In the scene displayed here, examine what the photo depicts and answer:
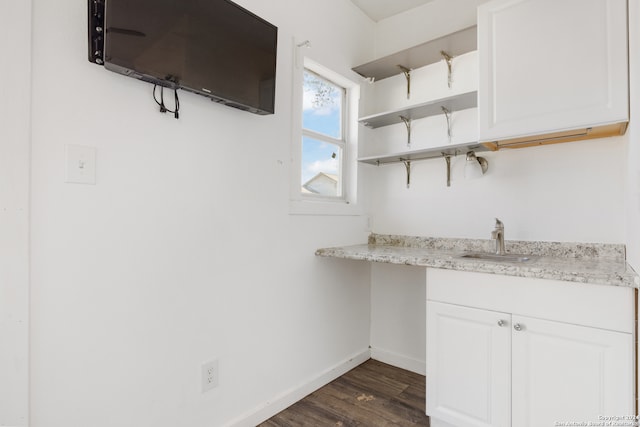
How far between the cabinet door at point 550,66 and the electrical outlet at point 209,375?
1722mm

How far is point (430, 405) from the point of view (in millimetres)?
1686

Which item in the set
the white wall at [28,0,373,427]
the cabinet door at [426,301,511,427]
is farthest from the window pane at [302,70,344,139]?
the cabinet door at [426,301,511,427]

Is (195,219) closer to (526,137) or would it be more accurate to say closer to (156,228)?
(156,228)

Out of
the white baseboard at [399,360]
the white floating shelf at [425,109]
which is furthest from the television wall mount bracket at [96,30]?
the white baseboard at [399,360]

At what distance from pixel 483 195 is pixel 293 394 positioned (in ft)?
5.42

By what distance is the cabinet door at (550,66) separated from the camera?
143 centimetres

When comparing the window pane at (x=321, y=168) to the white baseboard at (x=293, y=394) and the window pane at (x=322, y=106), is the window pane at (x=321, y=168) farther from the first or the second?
the white baseboard at (x=293, y=394)

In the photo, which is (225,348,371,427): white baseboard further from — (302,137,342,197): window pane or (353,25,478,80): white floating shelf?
(353,25,478,80): white floating shelf

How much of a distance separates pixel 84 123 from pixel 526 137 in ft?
6.28

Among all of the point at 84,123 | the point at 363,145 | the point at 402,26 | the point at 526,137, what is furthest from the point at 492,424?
the point at 402,26

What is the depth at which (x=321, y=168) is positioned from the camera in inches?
92.0

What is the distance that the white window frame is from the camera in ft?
6.49

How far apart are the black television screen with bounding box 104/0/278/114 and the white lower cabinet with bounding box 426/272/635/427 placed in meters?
1.33

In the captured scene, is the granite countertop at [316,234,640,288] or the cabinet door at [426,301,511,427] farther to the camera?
the cabinet door at [426,301,511,427]
